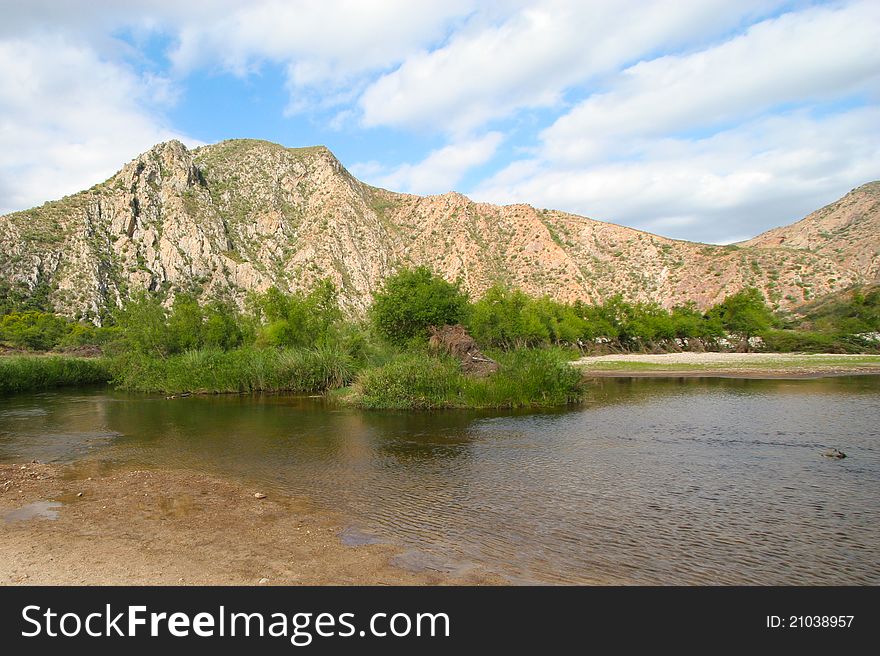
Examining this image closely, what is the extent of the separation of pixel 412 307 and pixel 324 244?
84.6 m

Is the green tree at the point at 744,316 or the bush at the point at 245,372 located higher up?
the green tree at the point at 744,316

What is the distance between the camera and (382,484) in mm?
13438

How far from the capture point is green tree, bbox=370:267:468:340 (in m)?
34.2

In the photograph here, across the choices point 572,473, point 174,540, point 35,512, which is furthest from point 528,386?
point 35,512

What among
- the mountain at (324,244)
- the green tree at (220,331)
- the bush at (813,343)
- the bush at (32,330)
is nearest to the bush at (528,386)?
the green tree at (220,331)

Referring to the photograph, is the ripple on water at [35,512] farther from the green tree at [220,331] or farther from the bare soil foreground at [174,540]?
the green tree at [220,331]

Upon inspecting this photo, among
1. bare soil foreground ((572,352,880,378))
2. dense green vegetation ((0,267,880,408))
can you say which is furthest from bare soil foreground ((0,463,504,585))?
bare soil foreground ((572,352,880,378))

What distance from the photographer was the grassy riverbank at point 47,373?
40.7 meters

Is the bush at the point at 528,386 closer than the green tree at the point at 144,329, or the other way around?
the bush at the point at 528,386

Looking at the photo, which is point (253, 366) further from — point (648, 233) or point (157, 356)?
point (648, 233)

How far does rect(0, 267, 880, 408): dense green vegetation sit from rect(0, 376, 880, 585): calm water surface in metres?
2.74

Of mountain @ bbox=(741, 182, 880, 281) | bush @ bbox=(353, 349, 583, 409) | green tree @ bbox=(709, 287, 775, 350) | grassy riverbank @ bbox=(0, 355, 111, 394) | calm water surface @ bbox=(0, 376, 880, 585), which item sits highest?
mountain @ bbox=(741, 182, 880, 281)

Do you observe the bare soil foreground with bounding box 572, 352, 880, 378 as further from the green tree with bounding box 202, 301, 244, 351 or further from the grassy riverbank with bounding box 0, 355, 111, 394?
the grassy riverbank with bounding box 0, 355, 111, 394

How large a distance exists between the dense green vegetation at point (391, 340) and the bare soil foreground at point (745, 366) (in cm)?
528
